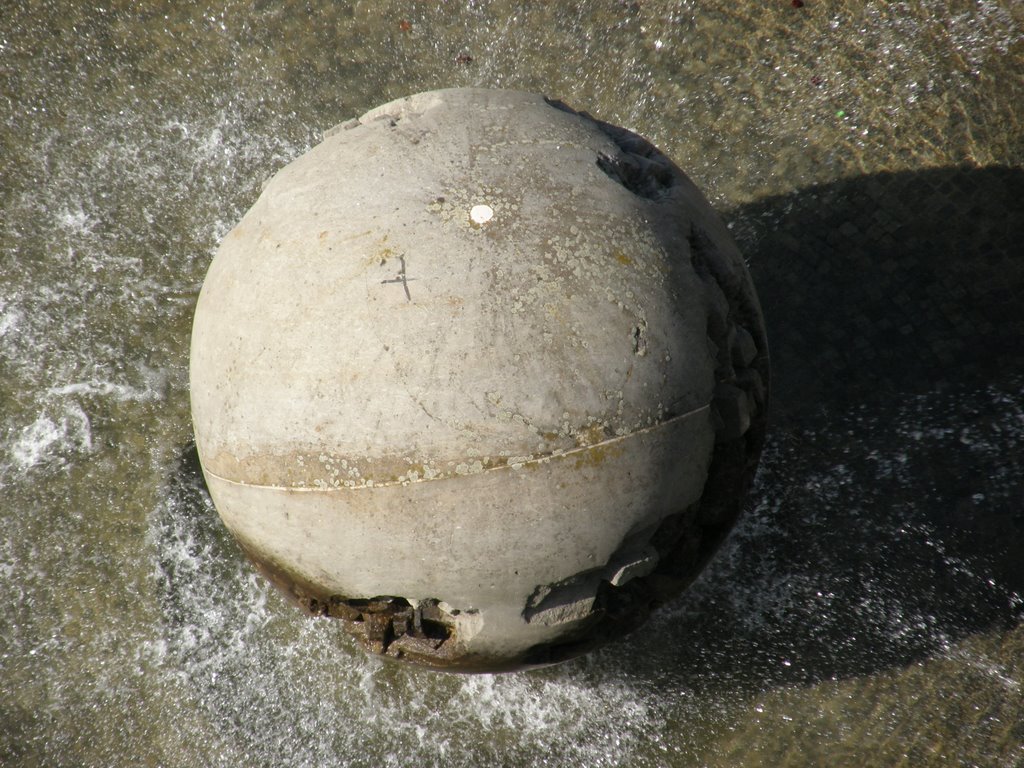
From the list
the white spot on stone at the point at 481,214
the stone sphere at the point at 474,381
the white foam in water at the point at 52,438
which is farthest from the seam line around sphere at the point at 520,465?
the white foam in water at the point at 52,438

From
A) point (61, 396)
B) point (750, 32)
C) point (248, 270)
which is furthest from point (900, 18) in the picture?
point (61, 396)

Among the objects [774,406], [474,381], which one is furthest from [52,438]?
[774,406]

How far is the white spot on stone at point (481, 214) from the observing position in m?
2.62

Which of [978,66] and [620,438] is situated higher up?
[978,66]

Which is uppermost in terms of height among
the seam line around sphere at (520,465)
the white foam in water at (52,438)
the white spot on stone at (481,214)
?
the white spot on stone at (481,214)

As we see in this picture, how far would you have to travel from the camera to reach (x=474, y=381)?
246 centimetres

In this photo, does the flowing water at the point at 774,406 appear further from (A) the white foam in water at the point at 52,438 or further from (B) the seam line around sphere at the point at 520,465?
(B) the seam line around sphere at the point at 520,465

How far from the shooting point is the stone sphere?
8.20 ft

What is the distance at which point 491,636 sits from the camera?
2854mm

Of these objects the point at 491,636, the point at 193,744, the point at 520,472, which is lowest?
the point at 193,744

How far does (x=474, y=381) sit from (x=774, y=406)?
267cm

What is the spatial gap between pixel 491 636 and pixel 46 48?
4808mm

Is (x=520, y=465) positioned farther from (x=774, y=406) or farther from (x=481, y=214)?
(x=774, y=406)

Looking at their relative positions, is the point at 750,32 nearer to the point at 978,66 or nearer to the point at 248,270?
the point at 978,66
